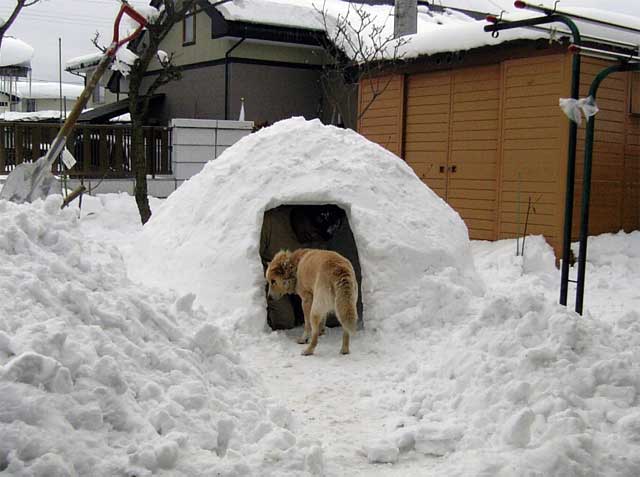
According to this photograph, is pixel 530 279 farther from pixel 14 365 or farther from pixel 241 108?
pixel 241 108

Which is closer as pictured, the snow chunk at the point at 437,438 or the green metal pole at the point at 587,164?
the snow chunk at the point at 437,438

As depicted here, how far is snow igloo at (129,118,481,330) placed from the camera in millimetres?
6426

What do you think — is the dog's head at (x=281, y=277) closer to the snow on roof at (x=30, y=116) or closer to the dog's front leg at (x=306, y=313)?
the dog's front leg at (x=306, y=313)

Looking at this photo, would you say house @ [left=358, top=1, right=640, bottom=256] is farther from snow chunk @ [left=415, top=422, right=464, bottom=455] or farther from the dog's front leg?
snow chunk @ [left=415, top=422, right=464, bottom=455]

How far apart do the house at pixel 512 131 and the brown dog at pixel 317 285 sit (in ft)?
16.4

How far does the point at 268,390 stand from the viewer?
16.3ft

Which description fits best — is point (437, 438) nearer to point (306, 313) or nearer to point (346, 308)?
point (346, 308)

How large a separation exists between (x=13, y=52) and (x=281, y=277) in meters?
24.9

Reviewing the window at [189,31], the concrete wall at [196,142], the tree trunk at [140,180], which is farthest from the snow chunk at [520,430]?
the window at [189,31]

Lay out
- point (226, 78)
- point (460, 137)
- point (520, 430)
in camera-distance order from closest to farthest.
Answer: point (520, 430) < point (460, 137) < point (226, 78)

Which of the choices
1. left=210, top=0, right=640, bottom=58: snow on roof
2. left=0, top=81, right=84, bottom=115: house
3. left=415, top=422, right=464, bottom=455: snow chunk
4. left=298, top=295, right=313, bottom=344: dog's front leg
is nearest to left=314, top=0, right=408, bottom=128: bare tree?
left=210, top=0, right=640, bottom=58: snow on roof

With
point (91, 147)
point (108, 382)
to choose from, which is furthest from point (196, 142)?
point (108, 382)

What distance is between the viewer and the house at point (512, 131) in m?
10.1

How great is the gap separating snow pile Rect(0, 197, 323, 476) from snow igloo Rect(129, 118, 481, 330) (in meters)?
1.90
